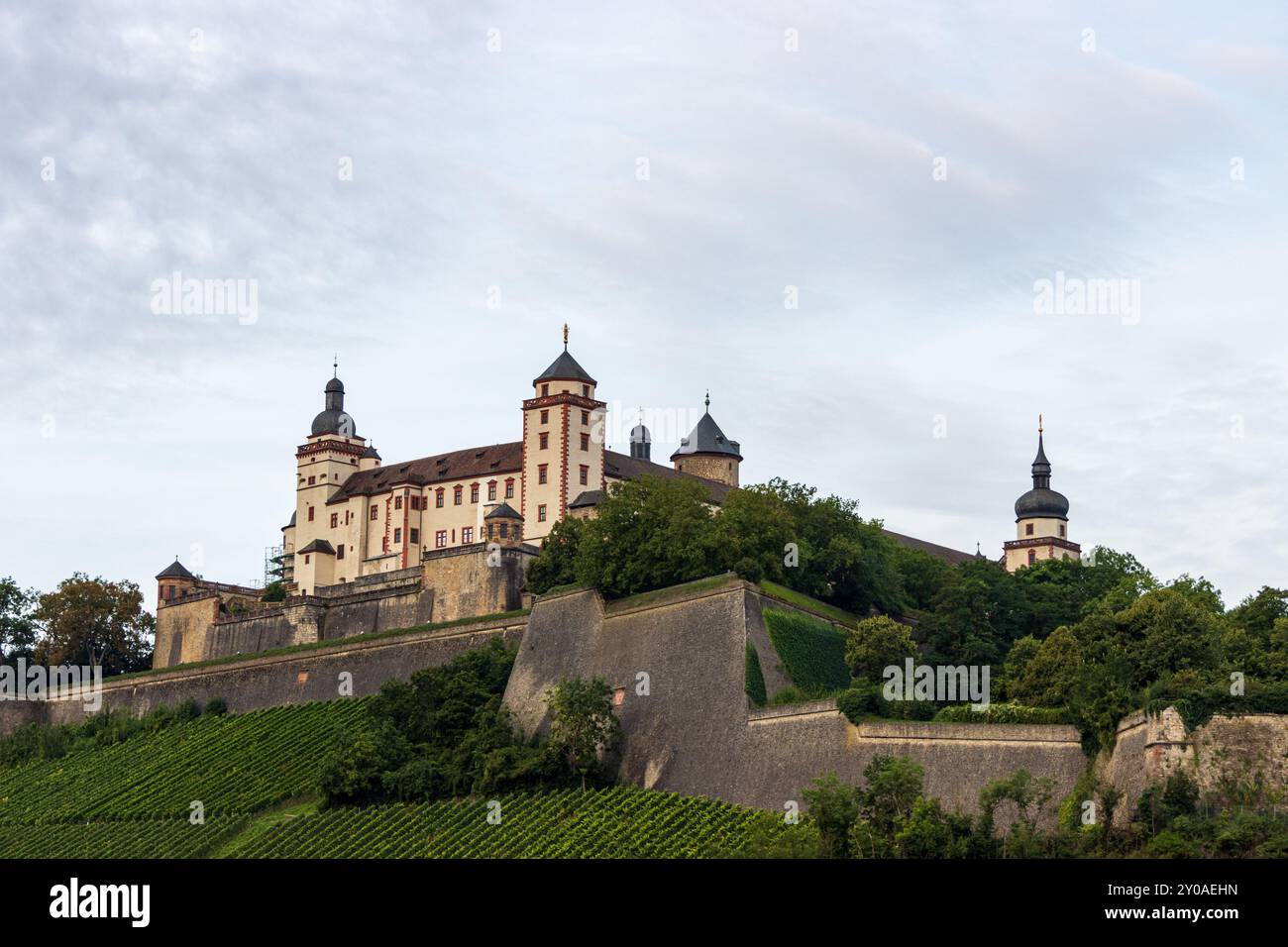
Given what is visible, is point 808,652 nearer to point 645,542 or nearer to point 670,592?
point 670,592

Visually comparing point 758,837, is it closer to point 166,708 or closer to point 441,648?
point 441,648

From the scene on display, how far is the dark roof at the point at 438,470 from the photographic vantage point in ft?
279

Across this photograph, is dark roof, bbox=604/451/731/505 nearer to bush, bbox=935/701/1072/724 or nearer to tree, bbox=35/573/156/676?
tree, bbox=35/573/156/676

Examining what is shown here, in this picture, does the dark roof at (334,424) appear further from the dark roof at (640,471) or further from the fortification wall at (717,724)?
the fortification wall at (717,724)

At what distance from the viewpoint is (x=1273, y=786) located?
4409 centimetres

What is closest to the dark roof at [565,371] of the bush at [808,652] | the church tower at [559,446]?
the church tower at [559,446]

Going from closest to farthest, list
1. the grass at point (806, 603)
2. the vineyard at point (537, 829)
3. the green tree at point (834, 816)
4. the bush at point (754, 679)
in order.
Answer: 1. the green tree at point (834, 816)
2. the vineyard at point (537, 829)
3. the bush at point (754, 679)
4. the grass at point (806, 603)

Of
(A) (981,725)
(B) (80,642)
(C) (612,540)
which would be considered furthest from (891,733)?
(B) (80,642)

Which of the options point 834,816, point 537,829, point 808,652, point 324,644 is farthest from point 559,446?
point 834,816

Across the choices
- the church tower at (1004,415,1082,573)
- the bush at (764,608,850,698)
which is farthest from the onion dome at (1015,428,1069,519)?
the bush at (764,608,850,698)

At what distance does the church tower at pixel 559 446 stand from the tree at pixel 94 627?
20.1m

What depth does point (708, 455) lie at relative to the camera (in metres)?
93.4

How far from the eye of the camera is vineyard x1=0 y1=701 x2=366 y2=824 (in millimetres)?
64938

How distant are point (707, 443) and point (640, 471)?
809 cm
